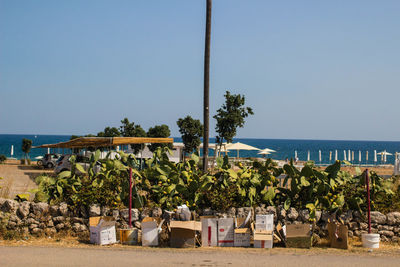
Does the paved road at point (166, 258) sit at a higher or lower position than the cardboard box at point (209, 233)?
lower

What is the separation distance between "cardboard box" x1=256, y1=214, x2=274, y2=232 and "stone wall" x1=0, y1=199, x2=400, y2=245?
18.1 inches

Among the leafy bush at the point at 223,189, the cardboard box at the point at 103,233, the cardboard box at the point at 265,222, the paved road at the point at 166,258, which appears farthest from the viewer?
the leafy bush at the point at 223,189

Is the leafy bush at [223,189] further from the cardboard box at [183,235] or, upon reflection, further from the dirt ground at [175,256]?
the dirt ground at [175,256]

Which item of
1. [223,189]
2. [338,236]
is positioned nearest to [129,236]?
[223,189]

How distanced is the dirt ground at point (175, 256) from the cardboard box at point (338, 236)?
0.61ft

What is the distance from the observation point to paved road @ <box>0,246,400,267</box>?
7992 millimetres

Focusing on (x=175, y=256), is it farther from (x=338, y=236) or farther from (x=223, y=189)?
(x=338, y=236)

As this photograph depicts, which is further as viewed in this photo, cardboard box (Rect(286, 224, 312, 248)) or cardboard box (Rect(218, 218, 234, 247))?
cardboard box (Rect(218, 218, 234, 247))

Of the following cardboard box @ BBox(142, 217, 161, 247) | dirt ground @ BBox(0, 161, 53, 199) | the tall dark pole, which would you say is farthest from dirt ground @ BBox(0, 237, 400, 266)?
the tall dark pole

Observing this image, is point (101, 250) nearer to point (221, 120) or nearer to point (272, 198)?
point (272, 198)

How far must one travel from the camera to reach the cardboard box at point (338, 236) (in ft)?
30.4

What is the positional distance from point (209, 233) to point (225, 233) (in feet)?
1.08

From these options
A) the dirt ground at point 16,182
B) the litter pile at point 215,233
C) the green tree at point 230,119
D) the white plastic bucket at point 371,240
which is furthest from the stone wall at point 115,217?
the green tree at point 230,119

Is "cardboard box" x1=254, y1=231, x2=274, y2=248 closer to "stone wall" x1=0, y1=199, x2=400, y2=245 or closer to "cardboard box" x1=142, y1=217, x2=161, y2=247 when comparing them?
"stone wall" x1=0, y1=199, x2=400, y2=245
